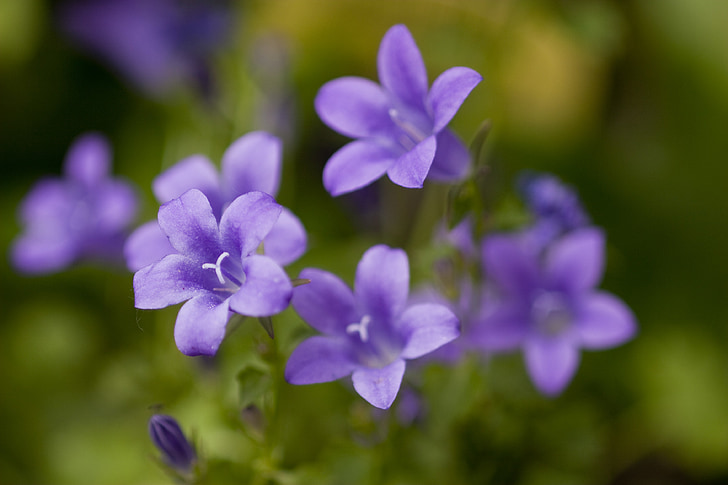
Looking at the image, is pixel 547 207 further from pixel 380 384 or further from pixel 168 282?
pixel 168 282

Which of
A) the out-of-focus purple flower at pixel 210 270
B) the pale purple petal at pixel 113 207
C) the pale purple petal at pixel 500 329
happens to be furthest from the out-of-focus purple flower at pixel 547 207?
the pale purple petal at pixel 113 207

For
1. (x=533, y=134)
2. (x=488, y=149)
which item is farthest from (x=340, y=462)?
(x=533, y=134)

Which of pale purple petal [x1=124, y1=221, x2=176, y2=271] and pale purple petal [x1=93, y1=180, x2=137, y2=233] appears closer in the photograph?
pale purple petal [x1=124, y1=221, x2=176, y2=271]

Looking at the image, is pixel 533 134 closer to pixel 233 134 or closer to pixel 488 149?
pixel 488 149

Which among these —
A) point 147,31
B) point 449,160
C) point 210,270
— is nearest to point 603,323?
point 449,160

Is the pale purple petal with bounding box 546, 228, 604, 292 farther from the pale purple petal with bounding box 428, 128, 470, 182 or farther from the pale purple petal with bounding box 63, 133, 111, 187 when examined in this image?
the pale purple petal with bounding box 63, 133, 111, 187

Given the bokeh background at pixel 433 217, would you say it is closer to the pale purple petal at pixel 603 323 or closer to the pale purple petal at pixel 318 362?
the pale purple petal at pixel 603 323

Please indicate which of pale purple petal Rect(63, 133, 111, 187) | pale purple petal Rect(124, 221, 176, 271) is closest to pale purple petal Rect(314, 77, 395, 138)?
pale purple petal Rect(124, 221, 176, 271)
